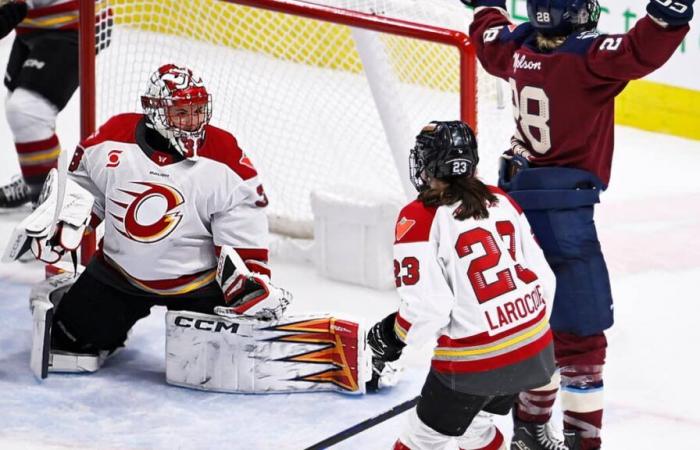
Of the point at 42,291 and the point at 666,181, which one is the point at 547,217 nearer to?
the point at 42,291

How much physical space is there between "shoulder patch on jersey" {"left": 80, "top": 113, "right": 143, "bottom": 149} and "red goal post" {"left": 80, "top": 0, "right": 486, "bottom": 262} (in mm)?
578

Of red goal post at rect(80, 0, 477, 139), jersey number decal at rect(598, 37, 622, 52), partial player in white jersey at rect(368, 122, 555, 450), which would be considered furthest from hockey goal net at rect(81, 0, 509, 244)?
partial player in white jersey at rect(368, 122, 555, 450)

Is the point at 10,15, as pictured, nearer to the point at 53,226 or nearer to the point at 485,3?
the point at 53,226

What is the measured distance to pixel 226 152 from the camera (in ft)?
11.9

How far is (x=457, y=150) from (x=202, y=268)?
1.22 meters

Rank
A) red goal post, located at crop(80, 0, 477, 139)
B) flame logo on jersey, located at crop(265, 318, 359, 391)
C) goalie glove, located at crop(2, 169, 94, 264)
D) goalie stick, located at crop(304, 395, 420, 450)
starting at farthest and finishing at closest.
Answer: red goal post, located at crop(80, 0, 477, 139), flame logo on jersey, located at crop(265, 318, 359, 391), goalie glove, located at crop(2, 169, 94, 264), goalie stick, located at crop(304, 395, 420, 450)

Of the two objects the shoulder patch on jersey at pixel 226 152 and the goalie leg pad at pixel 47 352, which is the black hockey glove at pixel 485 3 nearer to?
the shoulder patch on jersey at pixel 226 152

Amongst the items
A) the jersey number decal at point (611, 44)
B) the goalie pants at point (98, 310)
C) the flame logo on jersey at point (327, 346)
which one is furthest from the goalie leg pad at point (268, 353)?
the jersey number decal at point (611, 44)

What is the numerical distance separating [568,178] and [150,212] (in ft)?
3.78

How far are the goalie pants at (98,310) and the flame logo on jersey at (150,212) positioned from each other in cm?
20

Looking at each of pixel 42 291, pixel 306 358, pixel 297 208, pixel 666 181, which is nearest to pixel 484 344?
pixel 306 358

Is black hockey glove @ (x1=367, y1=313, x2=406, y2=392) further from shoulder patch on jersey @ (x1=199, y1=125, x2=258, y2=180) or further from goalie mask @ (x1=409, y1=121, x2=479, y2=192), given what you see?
shoulder patch on jersey @ (x1=199, y1=125, x2=258, y2=180)

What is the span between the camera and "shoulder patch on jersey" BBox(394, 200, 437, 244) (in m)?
2.65

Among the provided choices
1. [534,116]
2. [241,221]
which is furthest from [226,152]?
[534,116]
